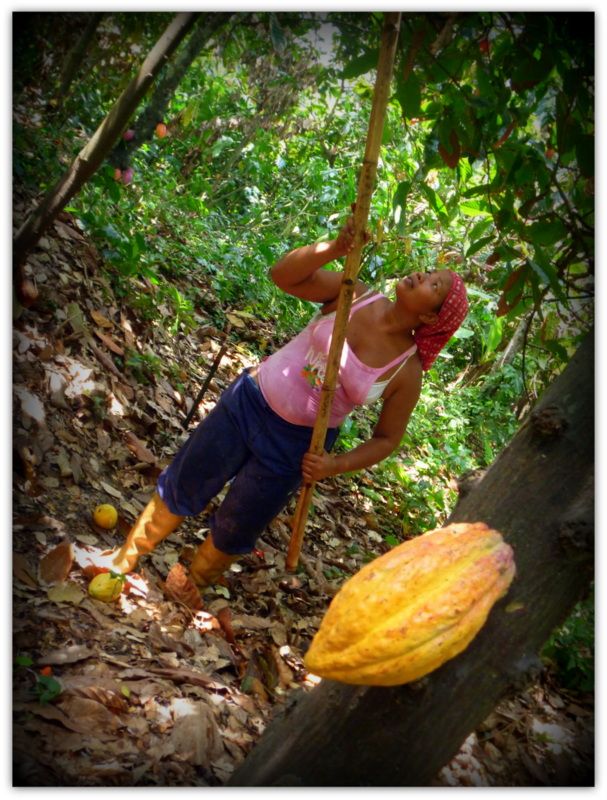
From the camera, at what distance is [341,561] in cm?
334

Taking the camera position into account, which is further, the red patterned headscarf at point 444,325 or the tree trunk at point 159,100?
the tree trunk at point 159,100

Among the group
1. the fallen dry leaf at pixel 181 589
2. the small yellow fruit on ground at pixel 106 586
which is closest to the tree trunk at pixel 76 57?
the small yellow fruit on ground at pixel 106 586

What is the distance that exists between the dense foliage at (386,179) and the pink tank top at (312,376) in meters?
0.51

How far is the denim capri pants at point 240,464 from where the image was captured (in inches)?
87.0

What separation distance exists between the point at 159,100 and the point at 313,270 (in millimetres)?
2266

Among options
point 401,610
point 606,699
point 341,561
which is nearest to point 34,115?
point 341,561

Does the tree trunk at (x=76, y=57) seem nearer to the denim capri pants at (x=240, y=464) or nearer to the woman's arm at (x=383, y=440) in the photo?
the denim capri pants at (x=240, y=464)

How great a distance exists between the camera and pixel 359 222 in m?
1.61

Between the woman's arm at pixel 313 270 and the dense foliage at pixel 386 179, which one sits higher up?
the dense foliage at pixel 386 179

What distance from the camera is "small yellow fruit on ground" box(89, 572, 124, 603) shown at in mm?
2061

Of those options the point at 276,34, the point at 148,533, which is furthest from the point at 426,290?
the point at 148,533

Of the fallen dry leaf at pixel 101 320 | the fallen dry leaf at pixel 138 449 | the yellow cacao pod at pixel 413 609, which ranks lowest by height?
the fallen dry leaf at pixel 138 449

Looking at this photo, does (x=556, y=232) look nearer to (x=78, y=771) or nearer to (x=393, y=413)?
(x=393, y=413)

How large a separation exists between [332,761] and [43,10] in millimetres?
1994
